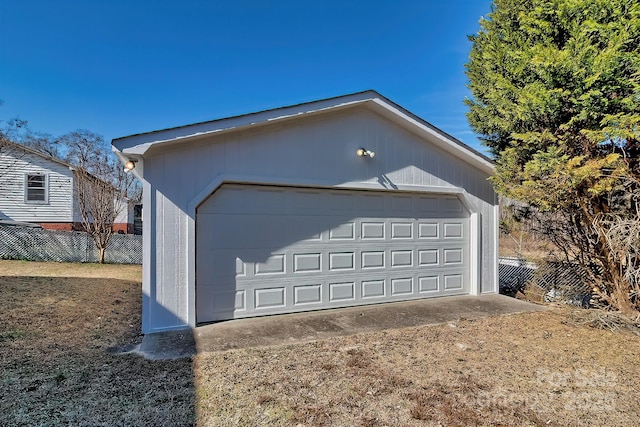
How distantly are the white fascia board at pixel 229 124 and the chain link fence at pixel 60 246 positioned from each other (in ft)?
35.7

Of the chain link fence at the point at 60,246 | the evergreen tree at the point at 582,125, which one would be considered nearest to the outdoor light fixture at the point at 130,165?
the evergreen tree at the point at 582,125

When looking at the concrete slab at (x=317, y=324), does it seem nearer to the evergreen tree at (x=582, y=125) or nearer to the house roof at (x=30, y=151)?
the evergreen tree at (x=582, y=125)

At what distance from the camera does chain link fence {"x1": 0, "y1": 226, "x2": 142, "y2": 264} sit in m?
12.6

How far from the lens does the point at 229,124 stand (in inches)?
203

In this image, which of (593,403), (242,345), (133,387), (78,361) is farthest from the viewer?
(242,345)

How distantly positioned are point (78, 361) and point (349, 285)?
13.9 ft

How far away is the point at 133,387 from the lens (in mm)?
3260

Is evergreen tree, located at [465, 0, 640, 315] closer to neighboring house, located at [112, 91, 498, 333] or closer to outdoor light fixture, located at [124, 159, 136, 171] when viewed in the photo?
neighboring house, located at [112, 91, 498, 333]

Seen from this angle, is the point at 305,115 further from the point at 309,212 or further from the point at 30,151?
the point at 30,151

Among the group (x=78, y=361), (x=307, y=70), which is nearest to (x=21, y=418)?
(x=78, y=361)

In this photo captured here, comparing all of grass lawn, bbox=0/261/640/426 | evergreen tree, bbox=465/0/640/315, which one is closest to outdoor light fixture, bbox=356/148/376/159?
evergreen tree, bbox=465/0/640/315

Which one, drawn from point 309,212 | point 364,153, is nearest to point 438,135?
point 364,153

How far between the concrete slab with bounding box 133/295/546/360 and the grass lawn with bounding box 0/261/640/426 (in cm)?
28

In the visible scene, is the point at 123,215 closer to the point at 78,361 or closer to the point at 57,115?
the point at 57,115
